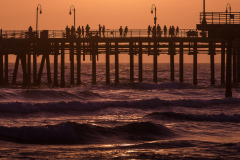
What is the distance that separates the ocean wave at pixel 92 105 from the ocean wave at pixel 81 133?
8.57 meters

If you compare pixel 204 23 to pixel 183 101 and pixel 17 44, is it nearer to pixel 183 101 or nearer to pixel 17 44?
pixel 183 101

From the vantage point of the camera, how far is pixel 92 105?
35.7 metres

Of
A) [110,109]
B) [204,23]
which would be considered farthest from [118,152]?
[204,23]

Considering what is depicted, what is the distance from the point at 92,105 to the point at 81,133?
455 inches

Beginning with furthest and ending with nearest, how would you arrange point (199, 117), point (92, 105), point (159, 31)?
1. point (159, 31)
2. point (92, 105)
3. point (199, 117)

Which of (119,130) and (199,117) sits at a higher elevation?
(119,130)

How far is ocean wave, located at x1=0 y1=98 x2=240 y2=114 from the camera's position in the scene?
33.1 metres

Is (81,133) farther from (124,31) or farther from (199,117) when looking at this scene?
(124,31)

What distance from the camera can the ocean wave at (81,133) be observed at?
74.8ft

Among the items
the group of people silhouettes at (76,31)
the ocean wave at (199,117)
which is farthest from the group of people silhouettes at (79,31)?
the ocean wave at (199,117)

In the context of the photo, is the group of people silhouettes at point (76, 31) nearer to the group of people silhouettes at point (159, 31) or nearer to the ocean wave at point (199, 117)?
the group of people silhouettes at point (159, 31)

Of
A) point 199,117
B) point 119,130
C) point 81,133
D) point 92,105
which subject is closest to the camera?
point 81,133

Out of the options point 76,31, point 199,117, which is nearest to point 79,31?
point 76,31

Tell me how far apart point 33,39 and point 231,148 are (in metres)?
38.5
